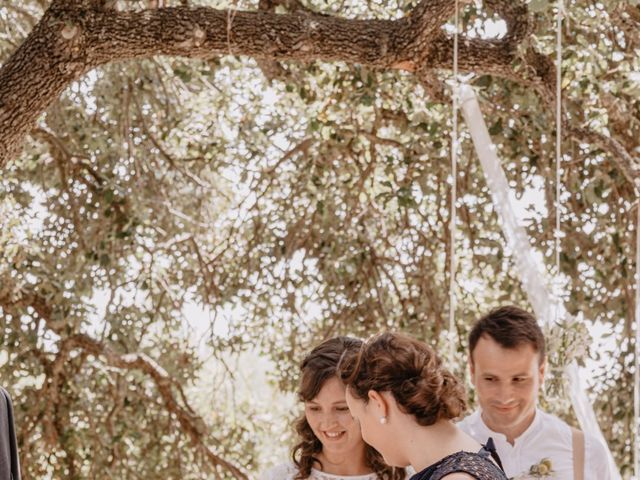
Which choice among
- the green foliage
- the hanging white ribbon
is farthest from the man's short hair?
the green foliage

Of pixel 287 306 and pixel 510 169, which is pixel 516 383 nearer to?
pixel 510 169

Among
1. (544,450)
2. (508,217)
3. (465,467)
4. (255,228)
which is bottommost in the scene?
(465,467)

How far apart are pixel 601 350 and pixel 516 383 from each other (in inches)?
122

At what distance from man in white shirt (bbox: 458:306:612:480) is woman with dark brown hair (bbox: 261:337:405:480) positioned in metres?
0.28

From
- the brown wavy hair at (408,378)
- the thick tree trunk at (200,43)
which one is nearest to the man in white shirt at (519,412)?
the brown wavy hair at (408,378)

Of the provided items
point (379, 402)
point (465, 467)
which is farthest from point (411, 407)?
point (465, 467)

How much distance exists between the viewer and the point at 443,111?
230 inches

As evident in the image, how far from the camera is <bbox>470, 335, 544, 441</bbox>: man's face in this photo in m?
3.08

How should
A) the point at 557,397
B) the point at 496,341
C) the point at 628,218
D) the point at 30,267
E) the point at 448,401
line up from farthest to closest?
the point at 628,218 → the point at 30,267 → the point at 557,397 → the point at 496,341 → the point at 448,401

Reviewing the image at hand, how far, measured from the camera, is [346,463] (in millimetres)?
3154

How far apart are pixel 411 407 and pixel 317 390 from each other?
2.89 ft

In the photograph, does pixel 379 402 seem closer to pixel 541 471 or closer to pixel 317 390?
pixel 317 390

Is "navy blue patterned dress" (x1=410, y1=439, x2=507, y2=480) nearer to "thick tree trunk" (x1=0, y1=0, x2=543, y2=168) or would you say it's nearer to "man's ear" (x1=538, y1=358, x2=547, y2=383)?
"man's ear" (x1=538, y1=358, x2=547, y2=383)

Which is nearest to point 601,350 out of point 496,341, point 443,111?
point 443,111
